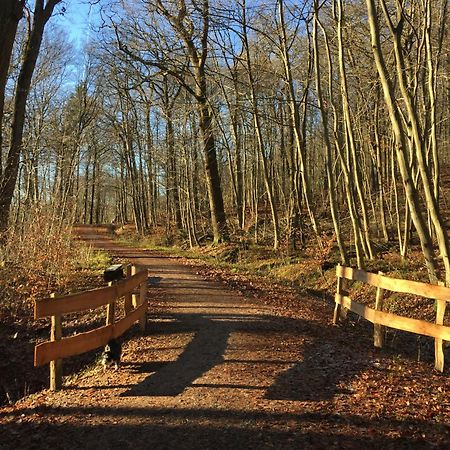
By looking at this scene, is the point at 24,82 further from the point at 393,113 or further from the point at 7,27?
the point at 393,113

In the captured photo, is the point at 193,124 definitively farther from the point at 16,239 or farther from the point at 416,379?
the point at 416,379

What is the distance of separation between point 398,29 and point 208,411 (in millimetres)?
8026

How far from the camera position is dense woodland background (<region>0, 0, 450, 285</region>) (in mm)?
12359

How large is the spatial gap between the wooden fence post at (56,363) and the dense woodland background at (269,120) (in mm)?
6649

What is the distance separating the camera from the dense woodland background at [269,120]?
1236cm

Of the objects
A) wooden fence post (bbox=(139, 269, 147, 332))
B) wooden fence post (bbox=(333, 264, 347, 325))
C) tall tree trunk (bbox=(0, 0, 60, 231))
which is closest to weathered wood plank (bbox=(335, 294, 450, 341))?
wooden fence post (bbox=(333, 264, 347, 325))

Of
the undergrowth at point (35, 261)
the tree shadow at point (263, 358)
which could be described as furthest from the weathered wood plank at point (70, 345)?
the undergrowth at point (35, 261)

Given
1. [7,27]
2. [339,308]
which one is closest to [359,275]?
[339,308]

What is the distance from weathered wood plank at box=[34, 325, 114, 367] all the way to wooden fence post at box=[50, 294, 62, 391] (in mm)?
99

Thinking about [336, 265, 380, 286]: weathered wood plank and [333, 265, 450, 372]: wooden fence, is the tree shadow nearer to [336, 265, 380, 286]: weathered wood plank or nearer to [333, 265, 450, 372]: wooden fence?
[333, 265, 450, 372]: wooden fence

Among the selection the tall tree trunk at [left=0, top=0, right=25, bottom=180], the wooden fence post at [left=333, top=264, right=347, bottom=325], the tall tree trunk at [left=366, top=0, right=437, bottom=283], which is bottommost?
the wooden fence post at [left=333, top=264, right=347, bottom=325]

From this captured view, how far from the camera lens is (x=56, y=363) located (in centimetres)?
630

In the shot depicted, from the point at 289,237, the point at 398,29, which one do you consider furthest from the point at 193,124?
the point at 398,29

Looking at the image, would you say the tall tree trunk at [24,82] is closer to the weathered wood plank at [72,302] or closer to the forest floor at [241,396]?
the forest floor at [241,396]
